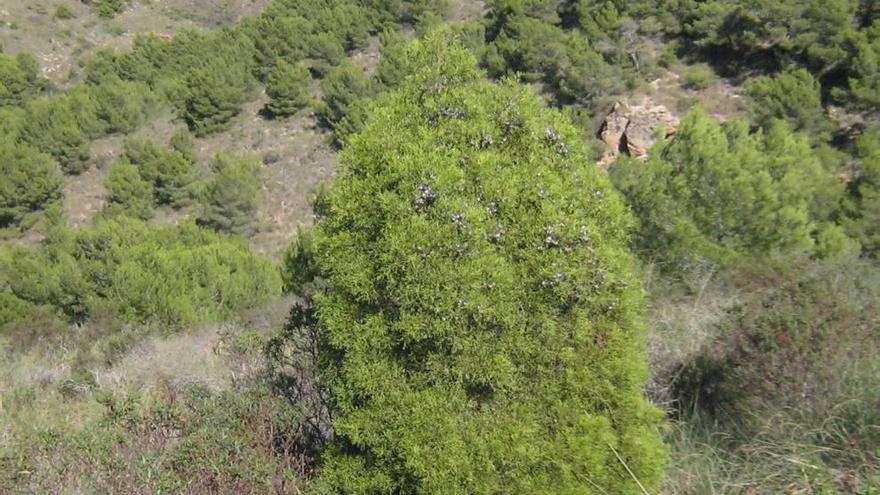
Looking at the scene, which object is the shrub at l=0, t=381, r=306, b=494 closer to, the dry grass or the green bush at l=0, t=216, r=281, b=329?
the green bush at l=0, t=216, r=281, b=329

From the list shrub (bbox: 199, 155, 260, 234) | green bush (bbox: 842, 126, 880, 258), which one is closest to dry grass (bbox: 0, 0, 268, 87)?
shrub (bbox: 199, 155, 260, 234)

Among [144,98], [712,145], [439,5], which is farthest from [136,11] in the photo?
[712,145]

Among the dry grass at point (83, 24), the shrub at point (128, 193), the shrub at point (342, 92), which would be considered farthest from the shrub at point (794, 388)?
the dry grass at point (83, 24)

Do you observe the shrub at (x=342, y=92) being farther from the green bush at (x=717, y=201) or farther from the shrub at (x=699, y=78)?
the green bush at (x=717, y=201)

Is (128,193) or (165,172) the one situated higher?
(165,172)

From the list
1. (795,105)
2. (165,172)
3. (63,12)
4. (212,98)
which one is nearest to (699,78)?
(795,105)

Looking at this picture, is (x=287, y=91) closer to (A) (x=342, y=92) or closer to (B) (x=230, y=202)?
(A) (x=342, y=92)
